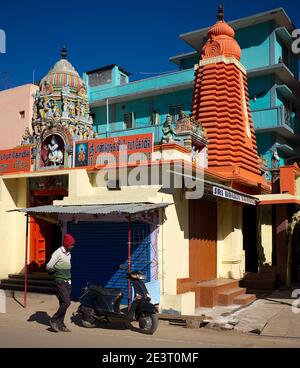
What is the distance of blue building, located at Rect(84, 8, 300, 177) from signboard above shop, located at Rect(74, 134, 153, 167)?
11.2 m

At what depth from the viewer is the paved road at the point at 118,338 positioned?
7.47 meters

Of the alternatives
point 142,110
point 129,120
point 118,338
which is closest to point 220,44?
point 118,338

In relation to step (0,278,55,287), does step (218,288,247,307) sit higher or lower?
lower

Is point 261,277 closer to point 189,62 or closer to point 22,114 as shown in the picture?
point 189,62

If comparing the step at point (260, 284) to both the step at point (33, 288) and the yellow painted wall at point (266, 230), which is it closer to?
the yellow painted wall at point (266, 230)

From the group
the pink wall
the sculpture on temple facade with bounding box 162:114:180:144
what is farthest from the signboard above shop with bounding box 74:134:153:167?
the pink wall

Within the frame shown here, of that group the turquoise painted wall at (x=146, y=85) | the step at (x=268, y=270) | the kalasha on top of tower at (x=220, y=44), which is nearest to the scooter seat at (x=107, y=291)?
the step at (x=268, y=270)

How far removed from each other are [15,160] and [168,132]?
512 cm

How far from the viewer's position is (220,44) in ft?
54.3

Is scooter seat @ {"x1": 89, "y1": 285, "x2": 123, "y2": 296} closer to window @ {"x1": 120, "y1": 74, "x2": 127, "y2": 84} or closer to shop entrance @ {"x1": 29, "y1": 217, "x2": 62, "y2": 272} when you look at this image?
shop entrance @ {"x1": 29, "y1": 217, "x2": 62, "y2": 272}

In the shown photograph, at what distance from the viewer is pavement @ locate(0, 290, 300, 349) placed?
7.52m

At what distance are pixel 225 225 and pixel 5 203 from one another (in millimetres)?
7055
